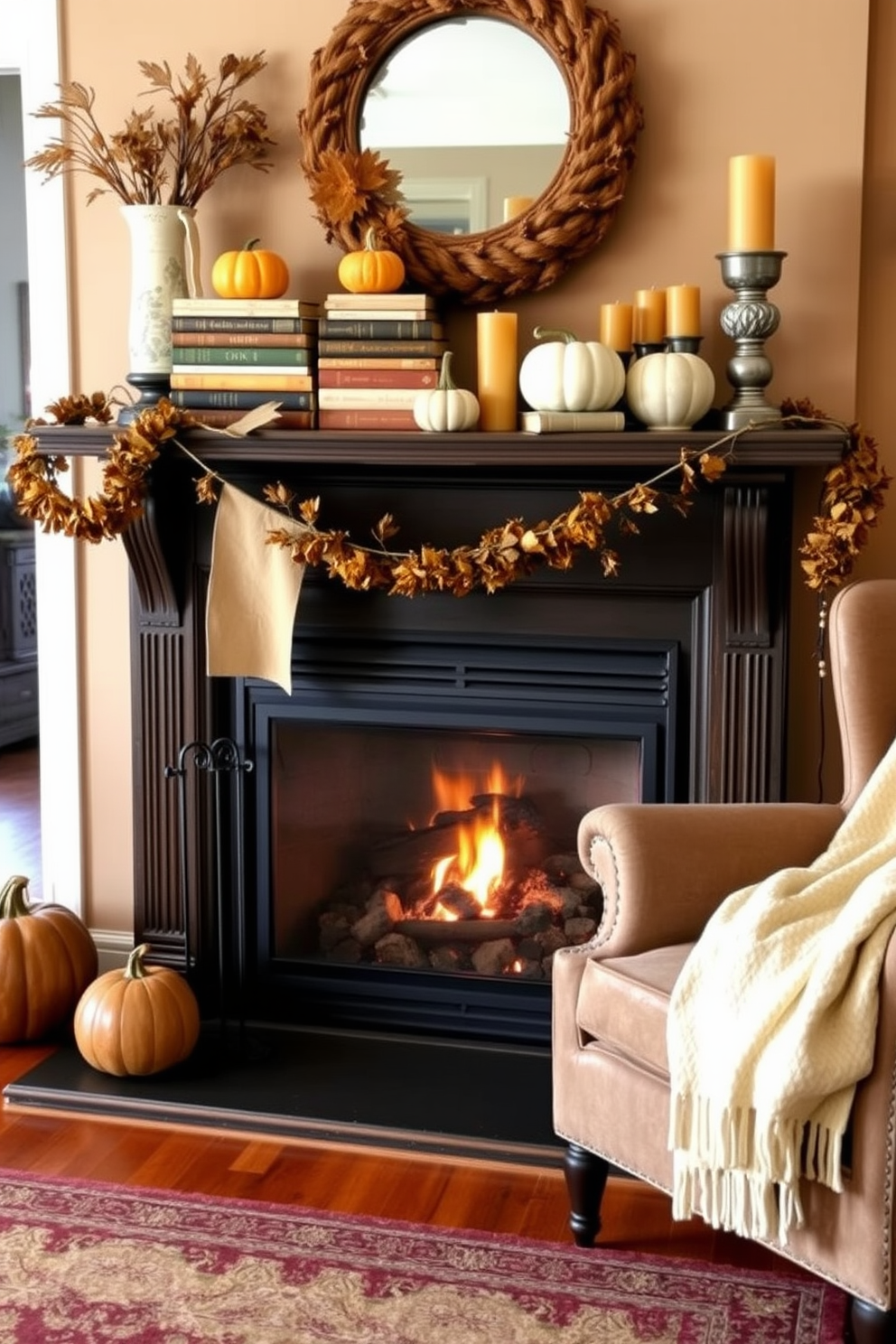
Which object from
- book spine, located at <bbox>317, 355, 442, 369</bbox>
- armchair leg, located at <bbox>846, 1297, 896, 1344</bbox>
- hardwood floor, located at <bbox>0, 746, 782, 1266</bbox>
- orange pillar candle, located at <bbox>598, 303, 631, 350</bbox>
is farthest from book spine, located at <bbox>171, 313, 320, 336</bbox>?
armchair leg, located at <bbox>846, 1297, 896, 1344</bbox>

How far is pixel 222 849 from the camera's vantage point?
10.7 ft

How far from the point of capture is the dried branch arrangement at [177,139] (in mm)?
3016

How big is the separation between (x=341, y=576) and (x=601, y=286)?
0.71 meters

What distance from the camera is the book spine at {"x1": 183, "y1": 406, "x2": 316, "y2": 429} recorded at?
2.94 metres

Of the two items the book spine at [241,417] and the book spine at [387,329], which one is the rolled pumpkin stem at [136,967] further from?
the book spine at [387,329]

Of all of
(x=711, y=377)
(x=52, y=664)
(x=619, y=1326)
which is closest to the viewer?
(x=619, y=1326)

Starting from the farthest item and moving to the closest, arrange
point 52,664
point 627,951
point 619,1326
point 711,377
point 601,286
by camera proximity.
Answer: point 52,664, point 601,286, point 711,377, point 627,951, point 619,1326

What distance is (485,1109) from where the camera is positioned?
2.86 m

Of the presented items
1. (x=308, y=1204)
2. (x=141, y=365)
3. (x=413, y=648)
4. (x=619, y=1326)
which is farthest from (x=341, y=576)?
(x=619, y=1326)

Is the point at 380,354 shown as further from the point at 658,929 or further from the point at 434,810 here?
the point at 658,929

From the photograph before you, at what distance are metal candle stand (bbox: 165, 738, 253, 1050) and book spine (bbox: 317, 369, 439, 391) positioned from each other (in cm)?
72

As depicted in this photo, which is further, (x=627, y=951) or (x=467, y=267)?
(x=467, y=267)

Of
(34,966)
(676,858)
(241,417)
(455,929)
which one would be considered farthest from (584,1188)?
(241,417)

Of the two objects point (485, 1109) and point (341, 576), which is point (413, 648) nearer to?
point (341, 576)
